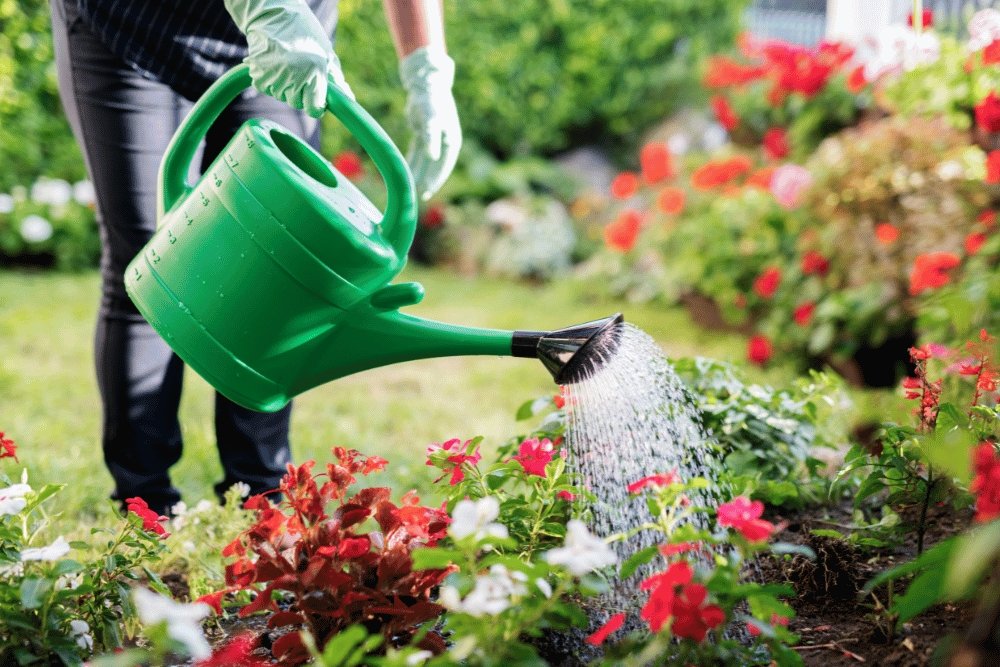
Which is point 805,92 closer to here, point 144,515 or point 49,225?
point 49,225

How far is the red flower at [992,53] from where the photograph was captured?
2.57 meters

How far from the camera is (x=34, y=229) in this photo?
166 inches

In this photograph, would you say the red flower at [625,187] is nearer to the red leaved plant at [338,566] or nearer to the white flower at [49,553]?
the red leaved plant at [338,566]

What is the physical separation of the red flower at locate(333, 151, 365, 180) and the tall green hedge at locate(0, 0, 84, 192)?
1.30m

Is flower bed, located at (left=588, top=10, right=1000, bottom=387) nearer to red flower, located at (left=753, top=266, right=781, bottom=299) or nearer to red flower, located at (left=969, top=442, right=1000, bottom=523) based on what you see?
red flower, located at (left=753, top=266, right=781, bottom=299)

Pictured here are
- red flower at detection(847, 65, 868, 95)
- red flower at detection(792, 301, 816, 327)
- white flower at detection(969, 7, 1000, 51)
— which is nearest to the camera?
white flower at detection(969, 7, 1000, 51)

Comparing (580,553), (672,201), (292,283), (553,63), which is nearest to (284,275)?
(292,283)

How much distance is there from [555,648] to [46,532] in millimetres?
948

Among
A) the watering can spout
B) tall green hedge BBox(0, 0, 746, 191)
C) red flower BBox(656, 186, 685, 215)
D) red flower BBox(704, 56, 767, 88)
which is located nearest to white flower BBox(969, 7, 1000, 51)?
red flower BBox(656, 186, 685, 215)

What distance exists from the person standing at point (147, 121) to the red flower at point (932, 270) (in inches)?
58.8

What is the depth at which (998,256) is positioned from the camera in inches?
99.1

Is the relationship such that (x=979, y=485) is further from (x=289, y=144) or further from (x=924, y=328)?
(x=924, y=328)

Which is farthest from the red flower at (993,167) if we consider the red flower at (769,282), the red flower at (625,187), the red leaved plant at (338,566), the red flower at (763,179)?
the red flower at (625,187)

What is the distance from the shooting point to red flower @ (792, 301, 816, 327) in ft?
10.2
